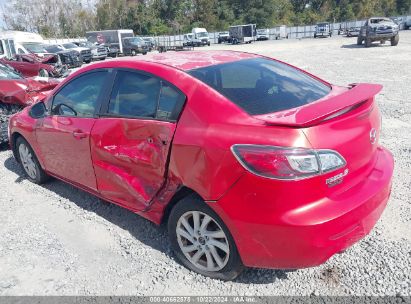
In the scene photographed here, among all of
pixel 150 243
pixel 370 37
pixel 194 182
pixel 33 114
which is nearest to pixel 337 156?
pixel 194 182

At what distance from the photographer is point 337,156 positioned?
2.33 m

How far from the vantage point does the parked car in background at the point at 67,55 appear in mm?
24172

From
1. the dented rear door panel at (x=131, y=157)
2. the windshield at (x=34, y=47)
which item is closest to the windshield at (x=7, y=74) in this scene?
the dented rear door panel at (x=131, y=157)

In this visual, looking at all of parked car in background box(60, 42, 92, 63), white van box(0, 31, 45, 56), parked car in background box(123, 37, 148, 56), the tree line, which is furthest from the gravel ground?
the tree line

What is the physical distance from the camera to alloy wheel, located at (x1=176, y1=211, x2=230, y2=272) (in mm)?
2656

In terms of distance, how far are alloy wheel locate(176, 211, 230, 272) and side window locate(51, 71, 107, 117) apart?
4.79 feet

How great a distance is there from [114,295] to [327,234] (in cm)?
160

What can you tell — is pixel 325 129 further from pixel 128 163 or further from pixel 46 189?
pixel 46 189

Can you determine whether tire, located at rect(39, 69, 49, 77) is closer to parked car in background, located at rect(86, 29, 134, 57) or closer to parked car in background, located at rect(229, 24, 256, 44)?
parked car in background, located at rect(86, 29, 134, 57)

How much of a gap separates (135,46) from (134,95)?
121 feet

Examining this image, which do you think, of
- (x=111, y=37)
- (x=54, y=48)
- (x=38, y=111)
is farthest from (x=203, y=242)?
(x=111, y=37)

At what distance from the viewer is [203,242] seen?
9.10ft

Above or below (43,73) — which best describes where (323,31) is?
above

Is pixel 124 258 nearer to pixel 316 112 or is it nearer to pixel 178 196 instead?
pixel 178 196
